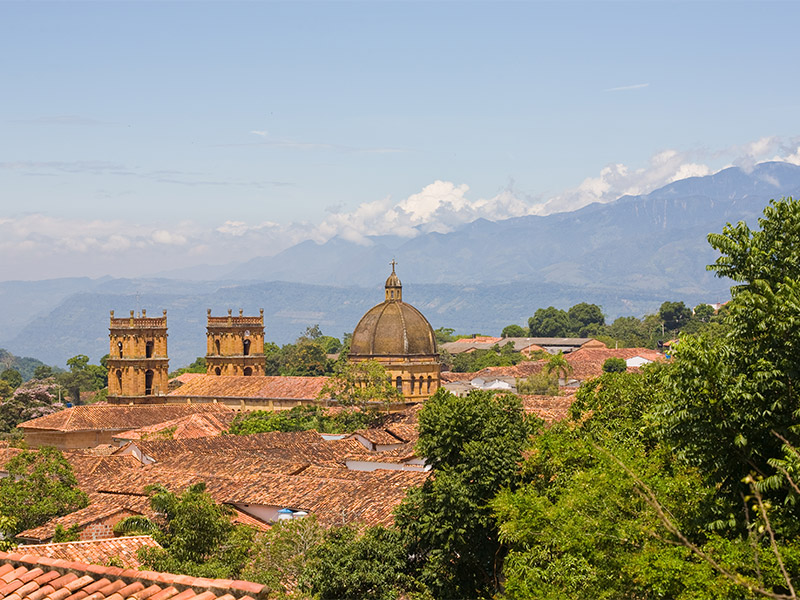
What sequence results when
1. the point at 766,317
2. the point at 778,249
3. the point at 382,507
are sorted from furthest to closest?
the point at 382,507 < the point at 778,249 < the point at 766,317

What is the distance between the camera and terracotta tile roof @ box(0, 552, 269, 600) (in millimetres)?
10820

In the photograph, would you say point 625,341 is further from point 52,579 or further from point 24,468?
point 52,579

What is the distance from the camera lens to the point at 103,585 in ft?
37.1

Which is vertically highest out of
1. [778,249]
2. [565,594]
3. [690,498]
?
[778,249]

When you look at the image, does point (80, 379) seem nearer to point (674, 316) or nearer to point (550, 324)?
point (550, 324)

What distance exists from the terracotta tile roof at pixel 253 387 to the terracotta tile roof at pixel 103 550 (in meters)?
50.0

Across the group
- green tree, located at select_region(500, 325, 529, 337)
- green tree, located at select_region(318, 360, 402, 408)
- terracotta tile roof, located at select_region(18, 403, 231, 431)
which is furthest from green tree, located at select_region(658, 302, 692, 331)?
terracotta tile roof, located at select_region(18, 403, 231, 431)

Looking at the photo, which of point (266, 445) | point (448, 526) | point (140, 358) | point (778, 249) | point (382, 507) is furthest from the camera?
point (140, 358)

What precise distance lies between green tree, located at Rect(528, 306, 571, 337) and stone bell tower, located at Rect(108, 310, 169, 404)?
93.1 metres

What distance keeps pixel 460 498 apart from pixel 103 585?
43.2ft

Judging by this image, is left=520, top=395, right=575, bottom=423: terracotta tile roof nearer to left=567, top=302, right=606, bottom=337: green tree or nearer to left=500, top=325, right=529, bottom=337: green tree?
left=567, top=302, right=606, bottom=337: green tree

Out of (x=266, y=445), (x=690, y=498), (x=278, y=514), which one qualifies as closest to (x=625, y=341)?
(x=266, y=445)

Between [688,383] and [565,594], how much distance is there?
162 inches

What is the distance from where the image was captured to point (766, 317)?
14602 mm
